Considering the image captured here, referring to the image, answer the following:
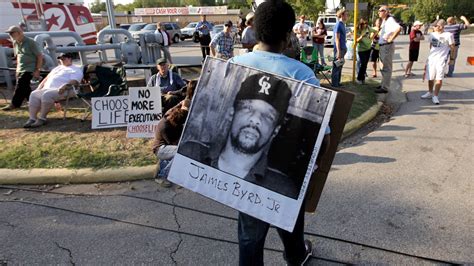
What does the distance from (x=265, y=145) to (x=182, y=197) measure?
6.70ft

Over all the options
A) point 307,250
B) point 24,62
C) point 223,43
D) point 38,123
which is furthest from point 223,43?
point 307,250

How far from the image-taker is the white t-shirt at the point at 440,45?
Result: 6.70 metres

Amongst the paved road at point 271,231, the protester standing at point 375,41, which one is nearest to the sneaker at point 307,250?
the paved road at point 271,231

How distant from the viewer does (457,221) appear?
122 inches

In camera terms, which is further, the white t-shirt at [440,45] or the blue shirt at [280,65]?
the white t-shirt at [440,45]

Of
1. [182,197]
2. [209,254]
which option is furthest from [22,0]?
[209,254]

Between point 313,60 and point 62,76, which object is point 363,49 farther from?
point 62,76

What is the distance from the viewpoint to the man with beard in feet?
5.94

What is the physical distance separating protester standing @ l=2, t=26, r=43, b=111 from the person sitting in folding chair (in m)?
0.76

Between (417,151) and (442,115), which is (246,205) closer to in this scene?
(417,151)

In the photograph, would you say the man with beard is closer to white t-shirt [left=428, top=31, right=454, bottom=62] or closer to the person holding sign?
the person holding sign

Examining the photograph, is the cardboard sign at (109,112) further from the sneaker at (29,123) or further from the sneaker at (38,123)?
the sneaker at (29,123)

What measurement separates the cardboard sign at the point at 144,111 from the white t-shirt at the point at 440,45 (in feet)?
17.6

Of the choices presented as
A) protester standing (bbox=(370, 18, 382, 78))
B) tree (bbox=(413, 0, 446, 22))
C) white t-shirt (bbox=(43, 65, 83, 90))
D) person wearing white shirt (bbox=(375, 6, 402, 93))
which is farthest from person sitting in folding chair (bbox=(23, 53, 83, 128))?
tree (bbox=(413, 0, 446, 22))
